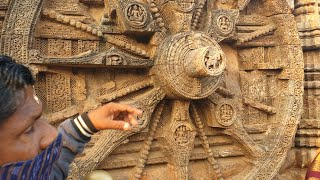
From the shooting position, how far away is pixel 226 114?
3465mm

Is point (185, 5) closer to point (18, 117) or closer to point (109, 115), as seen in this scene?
point (109, 115)

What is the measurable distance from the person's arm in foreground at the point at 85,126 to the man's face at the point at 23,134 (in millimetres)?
338

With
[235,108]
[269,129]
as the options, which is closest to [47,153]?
[235,108]

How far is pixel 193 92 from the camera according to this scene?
10.4ft

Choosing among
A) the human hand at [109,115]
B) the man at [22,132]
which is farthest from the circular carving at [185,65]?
the man at [22,132]

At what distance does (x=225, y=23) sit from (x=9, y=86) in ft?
8.62

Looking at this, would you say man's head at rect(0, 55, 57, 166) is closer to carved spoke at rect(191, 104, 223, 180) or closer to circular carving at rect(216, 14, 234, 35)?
carved spoke at rect(191, 104, 223, 180)

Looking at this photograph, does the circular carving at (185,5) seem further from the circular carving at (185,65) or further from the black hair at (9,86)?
the black hair at (9,86)

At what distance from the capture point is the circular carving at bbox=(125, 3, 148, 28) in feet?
9.95

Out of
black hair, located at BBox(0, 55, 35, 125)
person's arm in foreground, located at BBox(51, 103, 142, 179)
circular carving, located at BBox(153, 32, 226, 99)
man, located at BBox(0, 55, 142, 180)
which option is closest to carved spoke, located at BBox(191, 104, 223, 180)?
circular carving, located at BBox(153, 32, 226, 99)

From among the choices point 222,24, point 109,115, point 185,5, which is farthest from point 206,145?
point 109,115

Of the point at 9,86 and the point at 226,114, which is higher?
the point at 9,86

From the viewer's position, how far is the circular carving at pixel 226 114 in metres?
3.44

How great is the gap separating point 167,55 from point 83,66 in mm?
713
